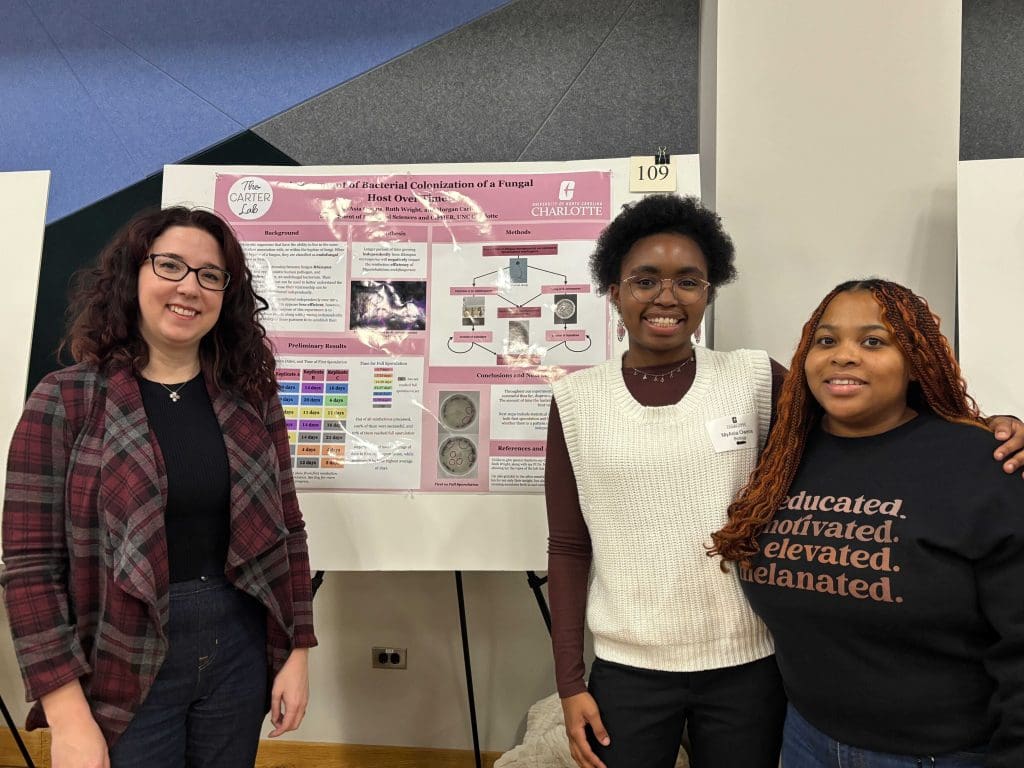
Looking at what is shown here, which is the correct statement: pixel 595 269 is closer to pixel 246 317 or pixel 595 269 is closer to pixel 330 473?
pixel 246 317

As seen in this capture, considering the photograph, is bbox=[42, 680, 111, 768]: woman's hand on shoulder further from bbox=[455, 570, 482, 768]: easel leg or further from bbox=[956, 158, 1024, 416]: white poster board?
bbox=[956, 158, 1024, 416]: white poster board

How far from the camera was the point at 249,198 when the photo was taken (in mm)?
1943

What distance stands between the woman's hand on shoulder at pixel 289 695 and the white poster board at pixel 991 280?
1.70 meters

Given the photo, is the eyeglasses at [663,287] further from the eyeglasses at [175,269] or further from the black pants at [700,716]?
the eyeglasses at [175,269]

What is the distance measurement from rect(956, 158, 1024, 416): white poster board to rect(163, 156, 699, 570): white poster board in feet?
2.28

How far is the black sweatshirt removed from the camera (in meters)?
0.88

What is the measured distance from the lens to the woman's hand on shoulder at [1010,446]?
35.9 inches

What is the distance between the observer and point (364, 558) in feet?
5.94

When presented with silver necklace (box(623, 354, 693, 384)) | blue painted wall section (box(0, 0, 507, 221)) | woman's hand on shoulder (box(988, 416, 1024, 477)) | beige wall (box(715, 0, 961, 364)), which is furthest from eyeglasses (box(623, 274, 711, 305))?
blue painted wall section (box(0, 0, 507, 221))

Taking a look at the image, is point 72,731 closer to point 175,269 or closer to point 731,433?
point 175,269

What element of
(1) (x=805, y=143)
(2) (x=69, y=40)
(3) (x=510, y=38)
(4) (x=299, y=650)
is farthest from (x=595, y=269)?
(2) (x=69, y=40)

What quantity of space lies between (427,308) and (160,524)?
968mm

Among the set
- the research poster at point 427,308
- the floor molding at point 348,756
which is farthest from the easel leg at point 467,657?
the research poster at point 427,308

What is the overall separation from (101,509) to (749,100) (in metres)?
1.89
